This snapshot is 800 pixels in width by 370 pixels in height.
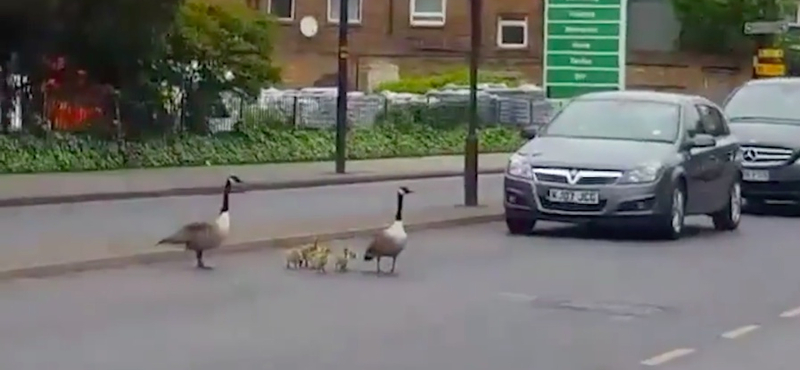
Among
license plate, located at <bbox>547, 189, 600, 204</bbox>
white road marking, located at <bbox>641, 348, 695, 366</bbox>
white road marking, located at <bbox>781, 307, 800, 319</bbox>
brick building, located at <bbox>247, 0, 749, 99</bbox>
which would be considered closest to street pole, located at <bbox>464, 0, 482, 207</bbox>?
license plate, located at <bbox>547, 189, 600, 204</bbox>

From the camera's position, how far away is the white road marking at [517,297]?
51.1 ft

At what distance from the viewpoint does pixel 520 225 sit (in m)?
21.5

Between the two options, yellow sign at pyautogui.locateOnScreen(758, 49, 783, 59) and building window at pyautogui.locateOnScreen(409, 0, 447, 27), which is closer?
yellow sign at pyautogui.locateOnScreen(758, 49, 783, 59)

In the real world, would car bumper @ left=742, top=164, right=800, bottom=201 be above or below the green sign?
below

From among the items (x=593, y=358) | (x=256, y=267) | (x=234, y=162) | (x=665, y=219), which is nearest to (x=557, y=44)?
(x=234, y=162)

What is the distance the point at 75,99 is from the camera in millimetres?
32844

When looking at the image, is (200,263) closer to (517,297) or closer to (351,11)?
(517,297)

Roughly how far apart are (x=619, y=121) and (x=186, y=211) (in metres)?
5.87

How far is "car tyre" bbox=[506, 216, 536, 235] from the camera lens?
21.4m

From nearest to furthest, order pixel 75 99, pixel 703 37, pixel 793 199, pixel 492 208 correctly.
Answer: pixel 492 208
pixel 793 199
pixel 75 99
pixel 703 37

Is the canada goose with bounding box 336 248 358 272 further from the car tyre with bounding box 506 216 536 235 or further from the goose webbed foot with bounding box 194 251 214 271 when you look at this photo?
the car tyre with bounding box 506 216 536 235

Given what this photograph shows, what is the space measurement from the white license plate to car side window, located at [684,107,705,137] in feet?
13.3

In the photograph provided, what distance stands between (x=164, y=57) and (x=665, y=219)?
15.6m

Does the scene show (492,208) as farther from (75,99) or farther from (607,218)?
(75,99)
